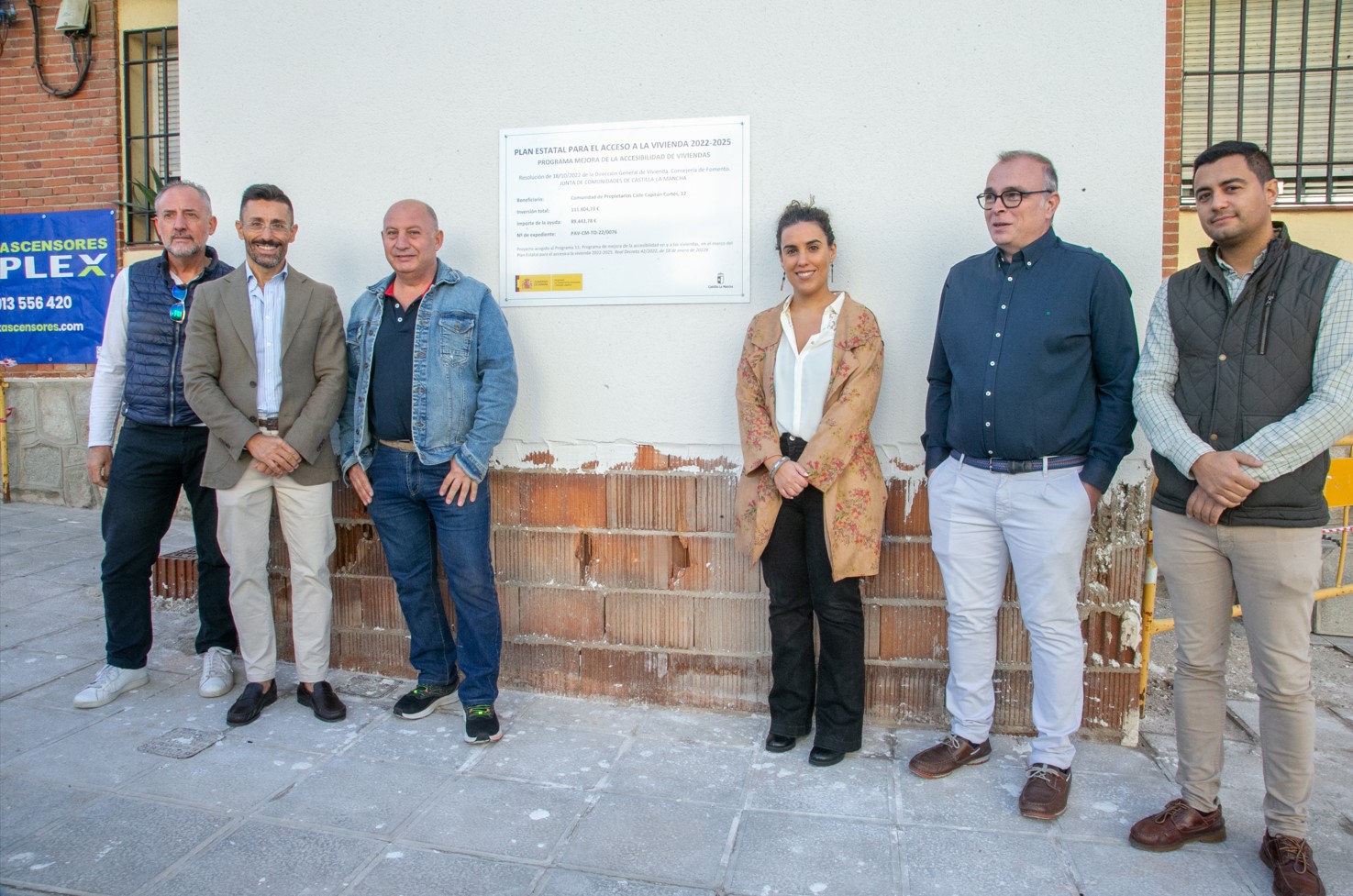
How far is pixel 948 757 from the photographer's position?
3.22 metres

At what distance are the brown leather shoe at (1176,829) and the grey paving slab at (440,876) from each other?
183 cm

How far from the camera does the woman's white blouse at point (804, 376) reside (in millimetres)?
3273

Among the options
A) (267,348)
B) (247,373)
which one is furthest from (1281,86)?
(247,373)

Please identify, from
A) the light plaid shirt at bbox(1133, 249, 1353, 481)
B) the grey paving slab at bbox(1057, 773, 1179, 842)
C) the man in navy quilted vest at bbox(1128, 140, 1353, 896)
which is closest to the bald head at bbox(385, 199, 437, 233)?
the man in navy quilted vest at bbox(1128, 140, 1353, 896)

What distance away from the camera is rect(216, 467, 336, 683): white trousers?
3.74m

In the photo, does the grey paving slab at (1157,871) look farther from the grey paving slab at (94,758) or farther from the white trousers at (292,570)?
the grey paving slab at (94,758)

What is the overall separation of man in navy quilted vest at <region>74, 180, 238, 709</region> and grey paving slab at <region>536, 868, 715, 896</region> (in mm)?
2113

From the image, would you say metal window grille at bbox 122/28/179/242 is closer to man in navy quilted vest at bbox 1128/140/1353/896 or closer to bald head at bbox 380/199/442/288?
bald head at bbox 380/199/442/288

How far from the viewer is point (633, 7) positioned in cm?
369

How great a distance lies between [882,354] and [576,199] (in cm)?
146

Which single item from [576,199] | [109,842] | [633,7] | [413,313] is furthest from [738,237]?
[109,842]

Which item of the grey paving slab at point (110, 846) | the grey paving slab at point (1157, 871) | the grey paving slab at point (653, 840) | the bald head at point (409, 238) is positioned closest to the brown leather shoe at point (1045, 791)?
the grey paving slab at point (1157, 871)

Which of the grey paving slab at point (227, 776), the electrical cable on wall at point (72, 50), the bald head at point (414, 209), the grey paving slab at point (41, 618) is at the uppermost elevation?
the electrical cable on wall at point (72, 50)

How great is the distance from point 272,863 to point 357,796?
0.43 metres
